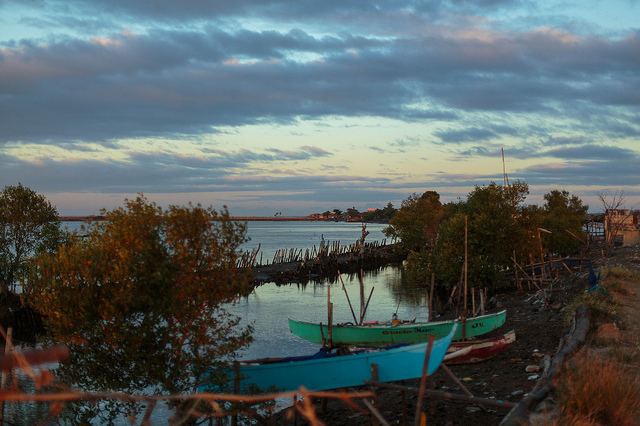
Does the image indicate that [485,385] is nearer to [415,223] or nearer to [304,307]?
[304,307]

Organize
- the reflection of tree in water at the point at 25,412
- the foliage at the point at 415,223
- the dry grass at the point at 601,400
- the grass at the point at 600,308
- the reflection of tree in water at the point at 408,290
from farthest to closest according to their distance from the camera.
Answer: the foliage at the point at 415,223 < the reflection of tree in water at the point at 408,290 < the reflection of tree in water at the point at 25,412 < the grass at the point at 600,308 < the dry grass at the point at 601,400

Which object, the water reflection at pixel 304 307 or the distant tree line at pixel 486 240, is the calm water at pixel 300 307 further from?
the distant tree line at pixel 486 240

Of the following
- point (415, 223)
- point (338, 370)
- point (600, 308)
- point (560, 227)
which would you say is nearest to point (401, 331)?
point (600, 308)

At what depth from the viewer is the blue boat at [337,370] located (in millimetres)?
15547

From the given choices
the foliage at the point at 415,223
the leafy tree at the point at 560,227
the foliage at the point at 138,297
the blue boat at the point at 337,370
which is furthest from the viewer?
the foliage at the point at 415,223

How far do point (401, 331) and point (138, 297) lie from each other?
13.8 m

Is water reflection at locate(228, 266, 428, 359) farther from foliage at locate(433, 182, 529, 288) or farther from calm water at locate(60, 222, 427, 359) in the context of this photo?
foliage at locate(433, 182, 529, 288)

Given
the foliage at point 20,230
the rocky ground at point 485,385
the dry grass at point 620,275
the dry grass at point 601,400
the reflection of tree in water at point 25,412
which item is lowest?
the reflection of tree in water at point 25,412

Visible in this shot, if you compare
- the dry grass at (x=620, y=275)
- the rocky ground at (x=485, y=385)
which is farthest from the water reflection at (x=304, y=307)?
the dry grass at (x=620, y=275)

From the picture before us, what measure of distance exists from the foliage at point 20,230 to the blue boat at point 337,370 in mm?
25141

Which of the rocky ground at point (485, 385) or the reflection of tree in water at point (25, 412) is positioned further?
the reflection of tree in water at point (25, 412)

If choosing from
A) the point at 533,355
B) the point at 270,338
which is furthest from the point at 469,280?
the point at 533,355

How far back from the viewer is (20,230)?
36.8 m

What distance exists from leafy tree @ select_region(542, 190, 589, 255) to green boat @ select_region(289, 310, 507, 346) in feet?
78.6
